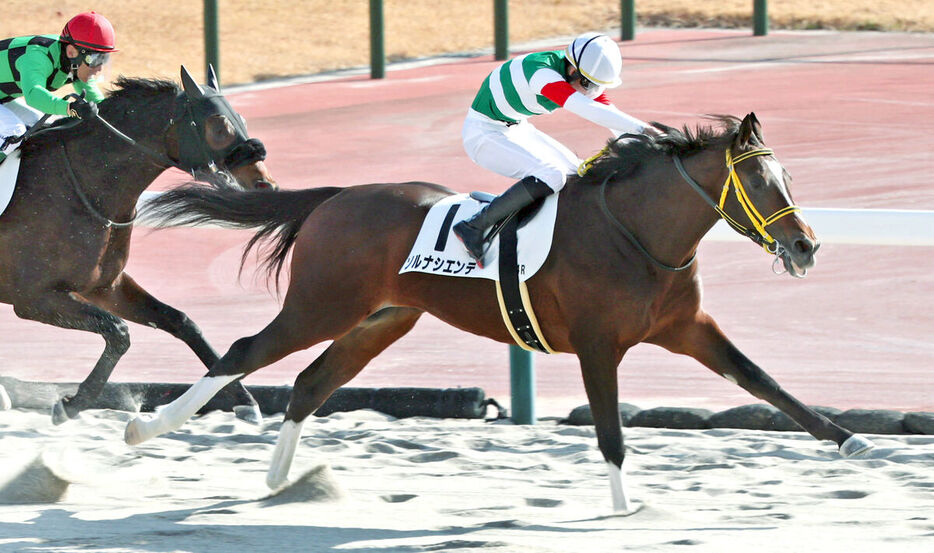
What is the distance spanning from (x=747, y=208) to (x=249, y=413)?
3068 millimetres

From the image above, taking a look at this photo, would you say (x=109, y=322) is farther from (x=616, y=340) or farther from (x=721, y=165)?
(x=721, y=165)

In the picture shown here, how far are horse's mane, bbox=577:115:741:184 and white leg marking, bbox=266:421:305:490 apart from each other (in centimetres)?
157

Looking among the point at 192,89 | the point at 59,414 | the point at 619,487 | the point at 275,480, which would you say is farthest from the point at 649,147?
the point at 59,414

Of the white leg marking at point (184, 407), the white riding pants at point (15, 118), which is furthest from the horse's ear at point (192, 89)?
the white leg marking at point (184, 407)

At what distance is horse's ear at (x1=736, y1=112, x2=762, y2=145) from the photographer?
5.10 m

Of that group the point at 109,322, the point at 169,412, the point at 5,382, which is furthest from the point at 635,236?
the point at 5,382

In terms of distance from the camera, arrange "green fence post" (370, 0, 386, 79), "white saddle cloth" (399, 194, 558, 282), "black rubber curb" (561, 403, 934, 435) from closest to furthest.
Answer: "white saddle cloth" (399, 194, 558, 282), "black rubber curb" (561, 403, 934, 435), "green fence post" (370, 0, 386, 79)

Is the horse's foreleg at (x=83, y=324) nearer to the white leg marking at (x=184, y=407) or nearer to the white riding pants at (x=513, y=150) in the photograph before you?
the white leg marking at (x=184, y=407)

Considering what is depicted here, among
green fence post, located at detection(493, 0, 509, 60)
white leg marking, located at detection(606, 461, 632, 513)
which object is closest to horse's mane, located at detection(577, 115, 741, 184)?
white leg marking, located at detection(606, 461, 632, 513)

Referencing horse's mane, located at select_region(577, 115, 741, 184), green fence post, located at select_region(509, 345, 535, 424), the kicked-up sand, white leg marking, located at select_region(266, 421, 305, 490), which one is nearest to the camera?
the kicked-up sand

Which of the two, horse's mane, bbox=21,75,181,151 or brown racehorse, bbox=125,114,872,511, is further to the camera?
horse's mane, bbox=21,75,181,151

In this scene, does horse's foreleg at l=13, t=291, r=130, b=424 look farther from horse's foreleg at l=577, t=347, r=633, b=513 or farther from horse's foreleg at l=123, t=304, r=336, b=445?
horse's foreleg at l=577, t=347, r=633, b=513

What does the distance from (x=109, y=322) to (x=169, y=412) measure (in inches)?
43.8

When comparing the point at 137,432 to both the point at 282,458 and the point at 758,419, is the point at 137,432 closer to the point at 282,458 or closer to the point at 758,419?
the point at 282,458
